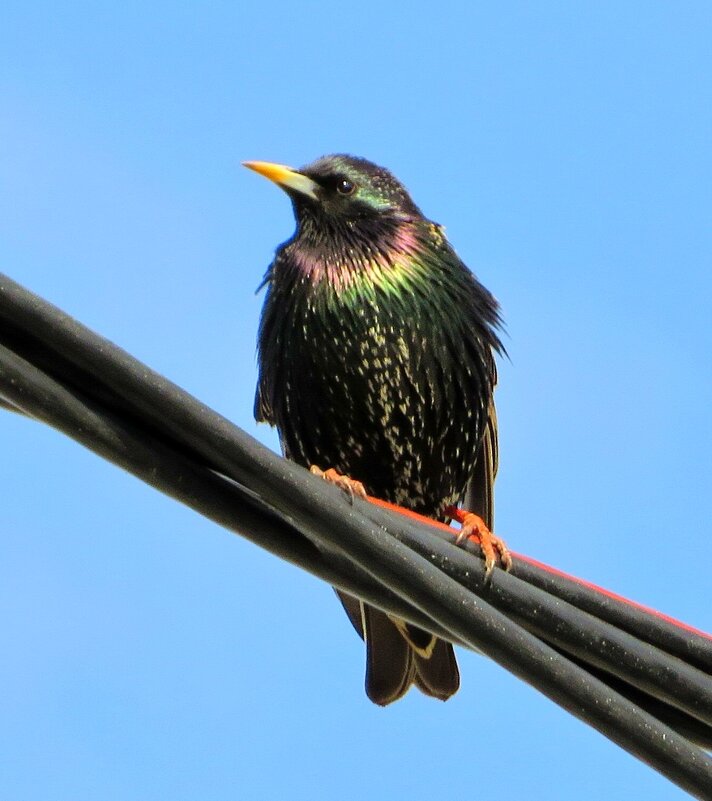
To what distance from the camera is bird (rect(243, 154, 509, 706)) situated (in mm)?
5320

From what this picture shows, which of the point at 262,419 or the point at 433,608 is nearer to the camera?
the point at 433,608

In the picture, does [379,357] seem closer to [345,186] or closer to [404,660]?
[345,186]

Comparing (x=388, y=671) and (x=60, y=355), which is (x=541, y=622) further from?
(x=388, y=671)

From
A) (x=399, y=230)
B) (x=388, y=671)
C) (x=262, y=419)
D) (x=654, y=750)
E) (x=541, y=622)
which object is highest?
(x=399, y=230)

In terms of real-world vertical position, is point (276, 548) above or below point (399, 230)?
below

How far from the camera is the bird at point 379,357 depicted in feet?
17.5

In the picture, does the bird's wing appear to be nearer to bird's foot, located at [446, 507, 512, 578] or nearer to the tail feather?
the tail feather

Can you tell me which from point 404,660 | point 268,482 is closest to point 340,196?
point 404,660

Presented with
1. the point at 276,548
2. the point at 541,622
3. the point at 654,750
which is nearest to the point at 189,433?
the point at 276,548

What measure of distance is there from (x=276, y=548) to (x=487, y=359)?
2.78 m

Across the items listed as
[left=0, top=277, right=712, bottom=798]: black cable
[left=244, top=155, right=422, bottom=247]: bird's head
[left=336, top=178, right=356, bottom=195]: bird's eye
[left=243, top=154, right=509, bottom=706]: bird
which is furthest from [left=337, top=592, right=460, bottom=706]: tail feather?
[left=0, top=277, right=712, bottom=798]: black cable

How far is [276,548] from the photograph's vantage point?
2930 mm

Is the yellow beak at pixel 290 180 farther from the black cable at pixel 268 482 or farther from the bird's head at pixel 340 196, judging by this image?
the black cable at pixel 268 482

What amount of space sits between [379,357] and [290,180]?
0.88 m
